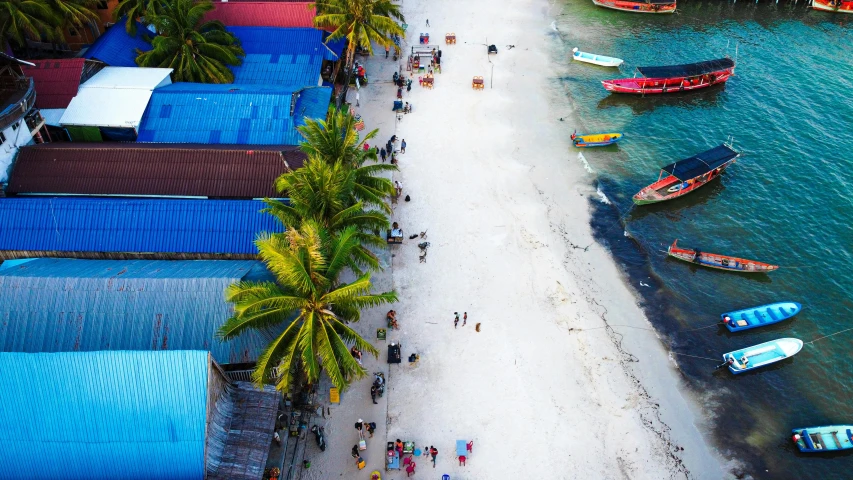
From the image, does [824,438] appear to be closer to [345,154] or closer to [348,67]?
[345,154]

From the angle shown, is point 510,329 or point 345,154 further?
point 510,329

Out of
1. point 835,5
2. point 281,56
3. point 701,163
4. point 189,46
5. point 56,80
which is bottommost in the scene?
point 701,163

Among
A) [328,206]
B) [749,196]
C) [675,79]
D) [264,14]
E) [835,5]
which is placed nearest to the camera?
[328,206]

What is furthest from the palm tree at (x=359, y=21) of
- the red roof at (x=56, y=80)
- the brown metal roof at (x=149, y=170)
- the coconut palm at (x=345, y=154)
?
the coconut palm at (x=345, y=154)

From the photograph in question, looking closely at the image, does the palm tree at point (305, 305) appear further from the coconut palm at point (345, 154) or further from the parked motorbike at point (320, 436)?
the coconut palm at point (345, 154)

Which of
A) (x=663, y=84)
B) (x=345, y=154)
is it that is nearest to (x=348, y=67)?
(x=345, y=154)

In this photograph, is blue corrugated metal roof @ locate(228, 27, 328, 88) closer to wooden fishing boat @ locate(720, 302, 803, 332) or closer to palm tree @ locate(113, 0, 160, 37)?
palm tree @ locate(113, 0, 160, 37)

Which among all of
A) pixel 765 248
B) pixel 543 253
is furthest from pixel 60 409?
pixel 765 248
